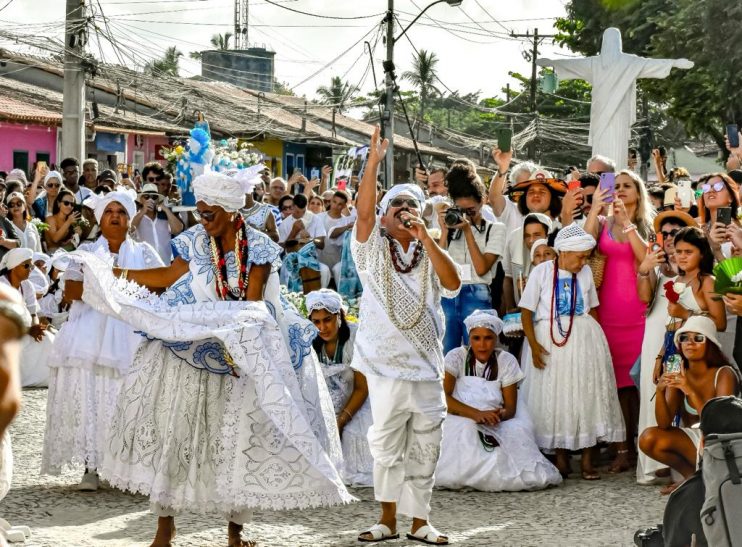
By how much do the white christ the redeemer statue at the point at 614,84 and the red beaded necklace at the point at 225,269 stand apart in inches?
297

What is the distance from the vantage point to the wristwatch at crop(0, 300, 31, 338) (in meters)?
2.56

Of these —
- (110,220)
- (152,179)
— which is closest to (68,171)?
(152,179)

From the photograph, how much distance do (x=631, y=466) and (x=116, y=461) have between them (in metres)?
4.20

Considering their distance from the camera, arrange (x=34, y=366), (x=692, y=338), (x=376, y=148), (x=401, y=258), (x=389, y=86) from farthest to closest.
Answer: (x=389, y=86) < (x=34, y=366) < (x=692, y=338) < (x=401, y=258) < (x=376, y=148)

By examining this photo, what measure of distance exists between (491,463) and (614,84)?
20.4ft

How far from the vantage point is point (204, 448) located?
6730 millimetres

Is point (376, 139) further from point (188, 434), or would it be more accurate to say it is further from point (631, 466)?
point (631, 466)

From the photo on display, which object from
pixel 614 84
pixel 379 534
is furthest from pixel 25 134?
pixel 379 534

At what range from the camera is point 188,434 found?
22.0 ft

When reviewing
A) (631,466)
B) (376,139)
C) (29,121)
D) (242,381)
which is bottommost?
(631,466)

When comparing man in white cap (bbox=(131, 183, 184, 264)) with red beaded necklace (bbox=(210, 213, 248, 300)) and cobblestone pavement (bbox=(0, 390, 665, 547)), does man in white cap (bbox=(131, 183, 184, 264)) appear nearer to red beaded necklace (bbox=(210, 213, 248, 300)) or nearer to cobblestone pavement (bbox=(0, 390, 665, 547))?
cobblestone pavement (bbox=(0, 390, 665, 547))

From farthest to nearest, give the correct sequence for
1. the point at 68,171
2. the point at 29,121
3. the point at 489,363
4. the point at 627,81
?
the point at 29,121, the point at 68,171, the point at 627,81, the point at 489,363

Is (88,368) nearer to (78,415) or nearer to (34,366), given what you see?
(78,415)

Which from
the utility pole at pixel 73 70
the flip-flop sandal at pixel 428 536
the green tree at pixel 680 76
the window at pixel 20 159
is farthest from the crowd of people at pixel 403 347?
the window at pixel 20 159
